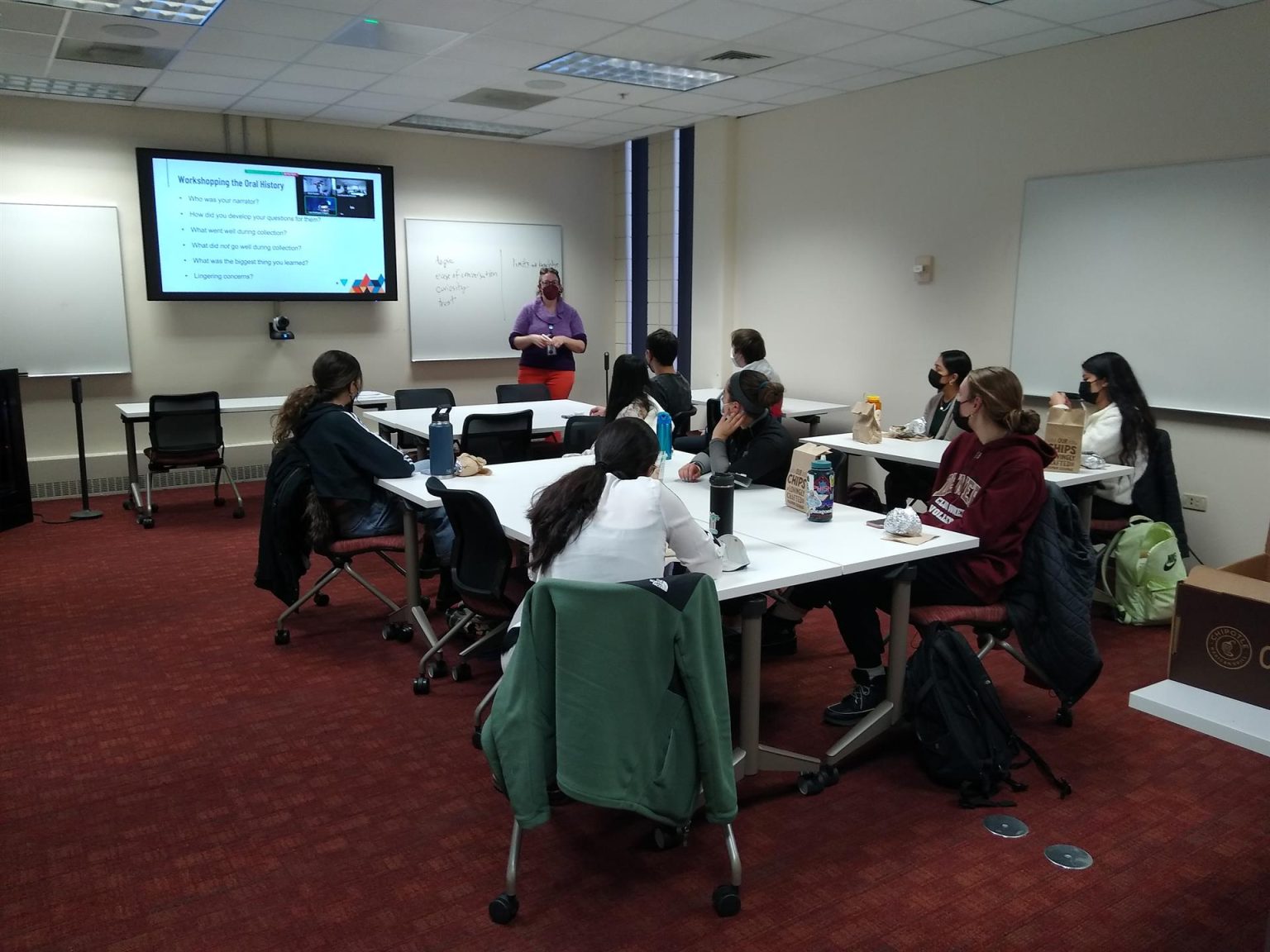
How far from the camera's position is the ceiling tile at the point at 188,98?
21.2 ft

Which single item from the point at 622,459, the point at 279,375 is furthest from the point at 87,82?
the point at 622,459

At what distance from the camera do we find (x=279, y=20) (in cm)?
485

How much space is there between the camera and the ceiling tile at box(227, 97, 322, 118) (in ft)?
22.3

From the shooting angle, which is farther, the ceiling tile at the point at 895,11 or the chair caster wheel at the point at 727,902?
the ceiling tile at the point at 895,11

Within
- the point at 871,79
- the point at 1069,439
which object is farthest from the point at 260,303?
the point at 1069,439

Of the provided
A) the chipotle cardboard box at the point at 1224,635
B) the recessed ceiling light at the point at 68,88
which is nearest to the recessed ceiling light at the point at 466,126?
the recessed ceiling light at the point at 68,88

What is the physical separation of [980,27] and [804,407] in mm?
2646

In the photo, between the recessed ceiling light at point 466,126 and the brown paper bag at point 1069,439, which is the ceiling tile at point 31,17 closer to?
the recessed ceiling light at point 466,126

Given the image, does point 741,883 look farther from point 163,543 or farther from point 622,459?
point 163,543

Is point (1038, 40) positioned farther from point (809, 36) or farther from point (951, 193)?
point (809, 36)

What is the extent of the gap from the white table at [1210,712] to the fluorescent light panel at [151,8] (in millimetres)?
4900

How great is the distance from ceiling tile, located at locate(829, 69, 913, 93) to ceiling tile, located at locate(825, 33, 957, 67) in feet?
0.74

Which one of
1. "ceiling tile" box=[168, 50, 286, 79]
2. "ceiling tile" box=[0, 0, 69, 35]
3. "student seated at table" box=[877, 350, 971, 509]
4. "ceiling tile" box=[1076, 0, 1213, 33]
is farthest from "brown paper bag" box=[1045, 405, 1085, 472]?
"ceiling tile" box=[0, 0, 69, 35]

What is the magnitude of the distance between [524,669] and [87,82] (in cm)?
594
